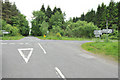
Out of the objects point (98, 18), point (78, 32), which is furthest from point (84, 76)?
point (98, 18)

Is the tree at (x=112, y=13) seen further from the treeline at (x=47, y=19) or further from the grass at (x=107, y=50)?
the grass at (x=107, y=50)

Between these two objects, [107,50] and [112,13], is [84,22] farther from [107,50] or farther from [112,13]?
[107,50]

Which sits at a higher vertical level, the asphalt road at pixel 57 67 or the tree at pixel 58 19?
the tree at pixel 58 19

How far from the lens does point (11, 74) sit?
517 cm

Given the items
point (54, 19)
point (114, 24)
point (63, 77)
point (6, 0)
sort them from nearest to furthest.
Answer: point (63, 77) → point (114, 24) → point (6, 0) → point (54, 19)

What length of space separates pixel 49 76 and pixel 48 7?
279 feet

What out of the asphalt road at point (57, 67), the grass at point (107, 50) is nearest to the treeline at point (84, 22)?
the grass at point (107, 50)

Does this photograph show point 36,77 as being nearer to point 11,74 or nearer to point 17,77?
point 17,77

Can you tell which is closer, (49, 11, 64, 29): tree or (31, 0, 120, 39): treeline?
(31, 0, 120, 39): treeline

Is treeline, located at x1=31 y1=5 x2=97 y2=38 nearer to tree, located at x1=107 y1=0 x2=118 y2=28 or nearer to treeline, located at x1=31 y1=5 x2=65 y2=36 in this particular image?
treeline, located at x1=31 y1=5 x2=65 y2=36

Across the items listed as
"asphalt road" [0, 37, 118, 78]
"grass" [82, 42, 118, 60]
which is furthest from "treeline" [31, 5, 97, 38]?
Answer: "asphalt road" [0, 37, 118, 78]

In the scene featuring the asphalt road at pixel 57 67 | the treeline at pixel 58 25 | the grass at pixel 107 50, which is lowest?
the asphalt road at pixel 57 67

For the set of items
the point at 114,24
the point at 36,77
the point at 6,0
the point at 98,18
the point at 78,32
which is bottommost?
the point at 36,77

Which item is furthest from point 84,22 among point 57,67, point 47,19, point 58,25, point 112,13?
point 47,19
